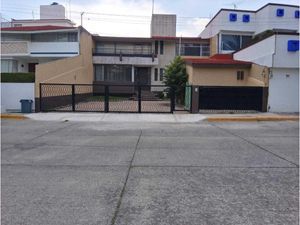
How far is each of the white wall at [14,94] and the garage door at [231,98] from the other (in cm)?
1021

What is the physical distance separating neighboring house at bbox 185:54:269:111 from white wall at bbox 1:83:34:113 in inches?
388

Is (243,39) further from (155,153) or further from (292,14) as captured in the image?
(155,153)

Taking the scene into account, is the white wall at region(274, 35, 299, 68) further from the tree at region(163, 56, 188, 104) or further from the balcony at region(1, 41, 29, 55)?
the balcony at region(1, 41, 29, 55)

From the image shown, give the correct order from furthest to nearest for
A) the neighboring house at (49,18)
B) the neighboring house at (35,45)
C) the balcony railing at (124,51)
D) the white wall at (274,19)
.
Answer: the neighboring house at (49,18), the balcony railing at (124,51), the neighboring house at (35,45), the white wall at (274,19)

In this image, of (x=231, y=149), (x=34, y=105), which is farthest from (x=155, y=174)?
(x=34, y=105)

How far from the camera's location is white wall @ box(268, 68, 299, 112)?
2088 cm

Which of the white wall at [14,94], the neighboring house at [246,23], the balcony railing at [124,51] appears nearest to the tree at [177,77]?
the white wall at [14,94]

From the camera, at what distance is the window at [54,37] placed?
35594mm

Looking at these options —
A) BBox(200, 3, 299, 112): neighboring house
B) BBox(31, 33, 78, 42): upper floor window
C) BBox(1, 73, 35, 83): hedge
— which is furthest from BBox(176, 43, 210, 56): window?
BBox(1, 73, 35, 83): hedge

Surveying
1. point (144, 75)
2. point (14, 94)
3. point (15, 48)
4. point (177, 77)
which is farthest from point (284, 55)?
point (15, 48)

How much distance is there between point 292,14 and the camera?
35250mm

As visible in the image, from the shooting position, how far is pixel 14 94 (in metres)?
20.7

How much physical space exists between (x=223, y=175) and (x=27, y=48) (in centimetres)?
3255

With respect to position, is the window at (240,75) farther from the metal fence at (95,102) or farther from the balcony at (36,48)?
the balcony at (36,48)
